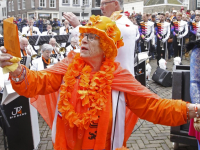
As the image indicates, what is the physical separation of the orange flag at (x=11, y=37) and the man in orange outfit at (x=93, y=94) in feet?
0.94

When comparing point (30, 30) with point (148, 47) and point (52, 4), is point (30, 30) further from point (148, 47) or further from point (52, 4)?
point (52, 4)

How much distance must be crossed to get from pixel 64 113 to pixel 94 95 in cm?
30

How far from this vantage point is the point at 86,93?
Answer: 6.59 feet

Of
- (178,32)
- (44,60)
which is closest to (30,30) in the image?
(44,60)

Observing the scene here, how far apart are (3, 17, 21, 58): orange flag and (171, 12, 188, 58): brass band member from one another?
11397 mm

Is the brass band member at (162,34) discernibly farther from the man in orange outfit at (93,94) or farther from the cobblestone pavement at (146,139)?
the man in orange outfit at (93,94)

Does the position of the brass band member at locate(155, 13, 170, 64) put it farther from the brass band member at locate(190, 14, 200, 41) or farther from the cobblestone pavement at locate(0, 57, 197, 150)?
the cobblestone pavement at locate(0, 57, 197, 150)

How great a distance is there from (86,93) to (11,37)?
2.44ft

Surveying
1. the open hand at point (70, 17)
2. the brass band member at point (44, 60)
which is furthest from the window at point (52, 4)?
the open hand at point (70, 17)

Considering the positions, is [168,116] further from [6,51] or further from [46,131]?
[46,131]

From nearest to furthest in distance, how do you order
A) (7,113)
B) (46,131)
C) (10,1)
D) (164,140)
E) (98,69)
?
(98,69) < (7,113) < (164,140) < (46,131) < (10,1)

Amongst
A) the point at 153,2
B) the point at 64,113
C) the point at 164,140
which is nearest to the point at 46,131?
the point at 164,140

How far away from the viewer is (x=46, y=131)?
4.81 meters

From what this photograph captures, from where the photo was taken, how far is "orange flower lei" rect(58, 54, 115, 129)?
6.54 feet
